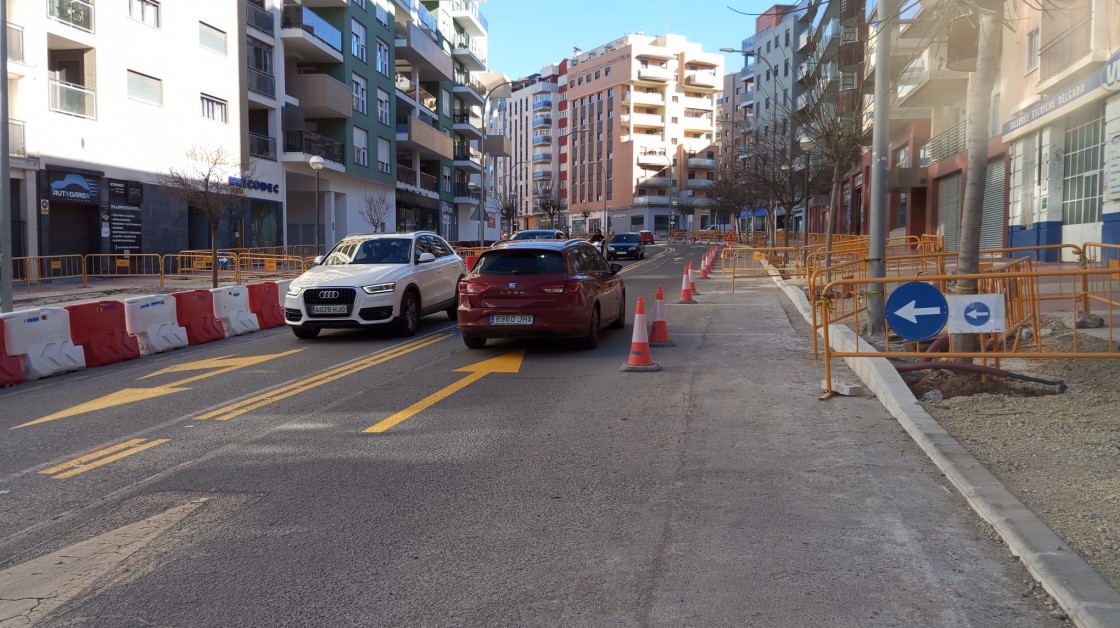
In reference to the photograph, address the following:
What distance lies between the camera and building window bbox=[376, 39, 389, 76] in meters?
48.0

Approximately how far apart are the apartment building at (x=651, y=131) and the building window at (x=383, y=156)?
213 ft

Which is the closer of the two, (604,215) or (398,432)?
(398,432)

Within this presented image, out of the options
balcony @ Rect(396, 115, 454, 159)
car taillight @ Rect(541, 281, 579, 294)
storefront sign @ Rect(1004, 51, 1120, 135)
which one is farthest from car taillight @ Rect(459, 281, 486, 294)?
balcony @ Rect(396, 115, 454, 159)

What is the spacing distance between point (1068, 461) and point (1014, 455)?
33 centimetres

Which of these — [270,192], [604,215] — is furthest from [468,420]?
[604,215]

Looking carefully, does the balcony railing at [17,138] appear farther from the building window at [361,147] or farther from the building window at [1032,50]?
the building window at [1032,50]

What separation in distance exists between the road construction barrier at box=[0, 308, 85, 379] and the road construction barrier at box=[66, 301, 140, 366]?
0.18 m

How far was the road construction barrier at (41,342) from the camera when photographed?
1003cm

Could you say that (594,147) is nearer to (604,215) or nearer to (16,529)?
(604,215)

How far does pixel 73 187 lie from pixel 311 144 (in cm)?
1407

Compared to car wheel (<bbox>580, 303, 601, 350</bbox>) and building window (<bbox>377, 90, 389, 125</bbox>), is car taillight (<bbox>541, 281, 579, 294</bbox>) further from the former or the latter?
building window (<bbox>377, 90, 389, 125</bbox>)

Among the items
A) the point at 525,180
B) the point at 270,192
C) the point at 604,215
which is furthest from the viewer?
the point at 525,180

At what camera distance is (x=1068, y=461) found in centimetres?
574

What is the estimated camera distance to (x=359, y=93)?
148 feet
